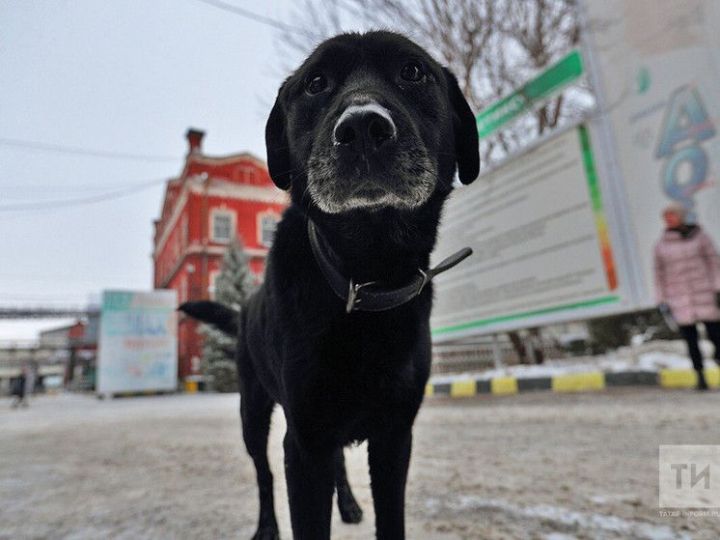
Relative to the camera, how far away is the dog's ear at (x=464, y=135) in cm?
145

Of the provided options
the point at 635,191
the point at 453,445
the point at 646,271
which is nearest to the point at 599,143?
the point at 635,191

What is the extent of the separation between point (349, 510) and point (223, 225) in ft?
57.0

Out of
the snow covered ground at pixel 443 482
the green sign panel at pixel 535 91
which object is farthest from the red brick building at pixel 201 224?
the snow covered ground at pixel 443 482

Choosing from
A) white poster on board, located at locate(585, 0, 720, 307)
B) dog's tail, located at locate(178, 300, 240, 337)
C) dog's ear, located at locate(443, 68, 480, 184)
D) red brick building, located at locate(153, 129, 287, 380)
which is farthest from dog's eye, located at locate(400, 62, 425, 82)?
red brick building, located at locate(153, 129, 287, 380)

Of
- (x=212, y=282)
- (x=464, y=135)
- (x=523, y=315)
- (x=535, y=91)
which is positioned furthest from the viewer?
(x=212, y=282)

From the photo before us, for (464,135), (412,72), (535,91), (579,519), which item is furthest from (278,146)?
(535,91)

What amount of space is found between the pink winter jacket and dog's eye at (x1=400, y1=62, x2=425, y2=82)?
4.67m

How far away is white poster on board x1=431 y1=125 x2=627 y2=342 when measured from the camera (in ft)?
19.1

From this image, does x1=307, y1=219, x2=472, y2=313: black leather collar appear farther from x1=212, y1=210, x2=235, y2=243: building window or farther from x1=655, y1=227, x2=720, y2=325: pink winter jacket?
x1=212, y1=210, x2=235, y2=243: building window

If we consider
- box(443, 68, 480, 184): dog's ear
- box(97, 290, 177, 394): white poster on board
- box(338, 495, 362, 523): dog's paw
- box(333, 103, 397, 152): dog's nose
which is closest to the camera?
box(333, 103, 397, 152): dog's nose

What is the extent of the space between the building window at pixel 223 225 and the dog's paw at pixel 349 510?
1660 centimetres

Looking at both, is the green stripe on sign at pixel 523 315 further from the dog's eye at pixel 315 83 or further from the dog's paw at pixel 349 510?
the dog's eye at pixel 315 83

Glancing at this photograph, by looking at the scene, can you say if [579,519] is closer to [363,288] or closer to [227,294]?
[363,288]

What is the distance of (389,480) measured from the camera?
1331mm
